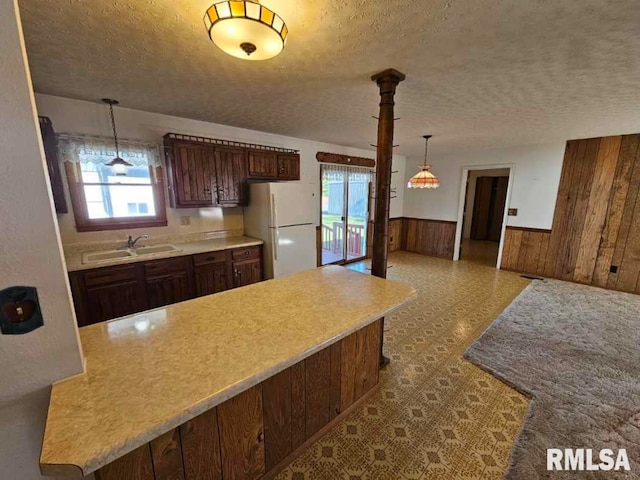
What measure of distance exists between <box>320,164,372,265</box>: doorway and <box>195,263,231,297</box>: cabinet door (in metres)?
2.14

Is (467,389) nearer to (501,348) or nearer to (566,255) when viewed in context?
(501,348)

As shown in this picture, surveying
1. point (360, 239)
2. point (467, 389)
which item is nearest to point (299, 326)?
point (467, 389)

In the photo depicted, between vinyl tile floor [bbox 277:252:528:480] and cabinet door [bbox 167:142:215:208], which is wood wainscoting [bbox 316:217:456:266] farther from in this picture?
cabinet door [bbox 167:142:215:208]

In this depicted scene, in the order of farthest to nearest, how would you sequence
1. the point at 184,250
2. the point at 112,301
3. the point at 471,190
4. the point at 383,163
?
the point at 471,190
the point at 184,250
the point at 112,301
the point at 383,163

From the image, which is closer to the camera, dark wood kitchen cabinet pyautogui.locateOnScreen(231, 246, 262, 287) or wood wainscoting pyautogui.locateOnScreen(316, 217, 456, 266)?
dark wood kitchen cabinet pyautogui.locateOnScreen(231, 246, 262, 287)

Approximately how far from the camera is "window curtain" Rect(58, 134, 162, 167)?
2550mm

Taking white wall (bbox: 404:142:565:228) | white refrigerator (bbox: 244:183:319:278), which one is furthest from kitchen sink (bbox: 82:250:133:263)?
white wall (bbox: 404:142:565:228)

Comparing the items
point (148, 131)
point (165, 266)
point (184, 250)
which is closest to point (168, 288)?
point (165, 266)

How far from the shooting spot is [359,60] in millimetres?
1797

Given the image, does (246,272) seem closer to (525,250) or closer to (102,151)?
(102,151)

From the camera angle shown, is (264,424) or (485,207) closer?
(264,424)

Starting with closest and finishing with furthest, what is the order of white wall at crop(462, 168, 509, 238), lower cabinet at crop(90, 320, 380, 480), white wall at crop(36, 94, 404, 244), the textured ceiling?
1. lower cabinet at crop(90, 320, 380, 480)
2. the textured ceiling
3. white wall at crop(36, 94, 404, 244)
4. white wall at crop(462, 168, 509, 238)

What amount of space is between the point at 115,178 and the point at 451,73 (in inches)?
134

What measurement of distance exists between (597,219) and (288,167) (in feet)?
16.3
